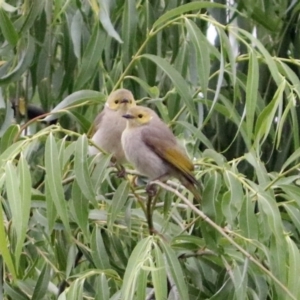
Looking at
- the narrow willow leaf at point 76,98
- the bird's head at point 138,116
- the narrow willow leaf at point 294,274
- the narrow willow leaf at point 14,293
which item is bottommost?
the narrow willow leaf at point 14,293

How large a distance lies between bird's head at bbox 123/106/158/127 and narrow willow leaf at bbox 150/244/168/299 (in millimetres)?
1094

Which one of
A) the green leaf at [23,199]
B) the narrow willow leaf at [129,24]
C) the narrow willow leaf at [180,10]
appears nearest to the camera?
the green leaf at [23,199]

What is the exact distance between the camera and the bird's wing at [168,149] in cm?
298

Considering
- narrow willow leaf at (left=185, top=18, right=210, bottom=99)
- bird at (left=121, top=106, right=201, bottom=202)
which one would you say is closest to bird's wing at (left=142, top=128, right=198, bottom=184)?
bird at (left=121, top=106, right=201, bottom=202)

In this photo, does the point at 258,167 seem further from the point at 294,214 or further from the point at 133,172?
the point at 133,172

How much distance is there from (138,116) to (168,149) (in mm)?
281

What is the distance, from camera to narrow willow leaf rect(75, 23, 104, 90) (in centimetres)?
297

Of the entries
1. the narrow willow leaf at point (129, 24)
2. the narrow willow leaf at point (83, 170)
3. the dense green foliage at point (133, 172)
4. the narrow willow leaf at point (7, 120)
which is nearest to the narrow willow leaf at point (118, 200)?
the dense green foliage at point (133, 172)

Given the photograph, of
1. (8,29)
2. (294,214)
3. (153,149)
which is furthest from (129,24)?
(294,214)

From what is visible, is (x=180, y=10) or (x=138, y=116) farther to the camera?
(x=138, y=116)

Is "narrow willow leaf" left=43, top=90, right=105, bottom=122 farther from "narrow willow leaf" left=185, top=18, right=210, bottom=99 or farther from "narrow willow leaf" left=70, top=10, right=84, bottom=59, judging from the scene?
"narrow willow leaf" left=70, top=10, right=84, bottom=59

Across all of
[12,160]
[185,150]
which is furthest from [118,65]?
[12,160]

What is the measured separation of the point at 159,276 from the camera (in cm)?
226

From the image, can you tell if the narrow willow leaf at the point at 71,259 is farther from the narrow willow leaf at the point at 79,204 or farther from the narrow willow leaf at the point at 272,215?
the narrow willow leaf at the point at 272,215
